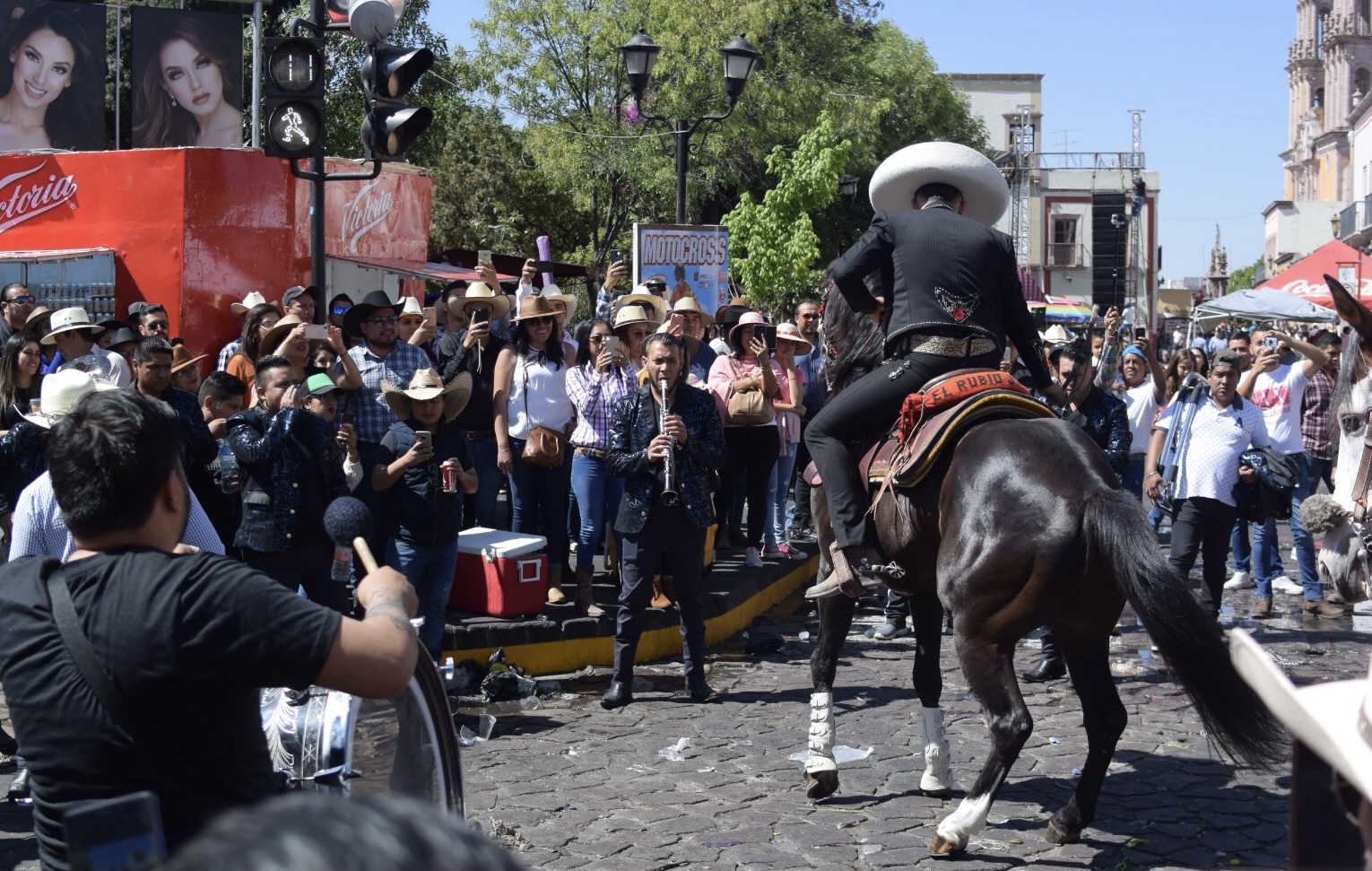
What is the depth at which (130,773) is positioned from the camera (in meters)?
2.89

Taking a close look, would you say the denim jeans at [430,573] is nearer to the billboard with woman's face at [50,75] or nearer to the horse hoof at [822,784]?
the horse hoof at [822,784]

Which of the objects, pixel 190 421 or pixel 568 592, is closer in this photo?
pixel 190 421

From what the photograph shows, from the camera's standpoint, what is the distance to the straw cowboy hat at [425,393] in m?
8.34

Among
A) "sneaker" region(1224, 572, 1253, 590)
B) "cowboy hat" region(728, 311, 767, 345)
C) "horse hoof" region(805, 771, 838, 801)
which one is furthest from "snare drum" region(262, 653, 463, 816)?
"sneaker" region(1224, 572, 1253, 590)

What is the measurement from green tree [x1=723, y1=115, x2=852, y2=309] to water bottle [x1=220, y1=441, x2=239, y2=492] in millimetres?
16587

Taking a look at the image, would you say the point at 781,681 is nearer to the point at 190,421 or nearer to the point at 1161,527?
the point at 190,421

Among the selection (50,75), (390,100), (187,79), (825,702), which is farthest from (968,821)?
(50,75)

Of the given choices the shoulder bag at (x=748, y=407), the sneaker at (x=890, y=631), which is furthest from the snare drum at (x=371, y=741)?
the shoulder bag at (x=748, y=407)

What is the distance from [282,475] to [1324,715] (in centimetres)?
627

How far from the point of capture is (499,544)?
934 cm

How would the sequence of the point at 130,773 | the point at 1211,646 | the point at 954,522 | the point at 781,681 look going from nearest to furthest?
the point at 130,773 < the point at 1211,646 < the point at 954,522 < the point at 781,681

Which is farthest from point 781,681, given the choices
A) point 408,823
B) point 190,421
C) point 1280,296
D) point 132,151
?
point 1280,296

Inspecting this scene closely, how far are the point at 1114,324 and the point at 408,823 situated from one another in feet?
43.1

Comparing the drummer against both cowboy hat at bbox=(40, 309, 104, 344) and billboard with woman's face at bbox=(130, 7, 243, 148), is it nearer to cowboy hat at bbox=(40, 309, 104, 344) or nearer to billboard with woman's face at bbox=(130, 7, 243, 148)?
cowboy hat at bbox=(40, 309, 104, 344)
